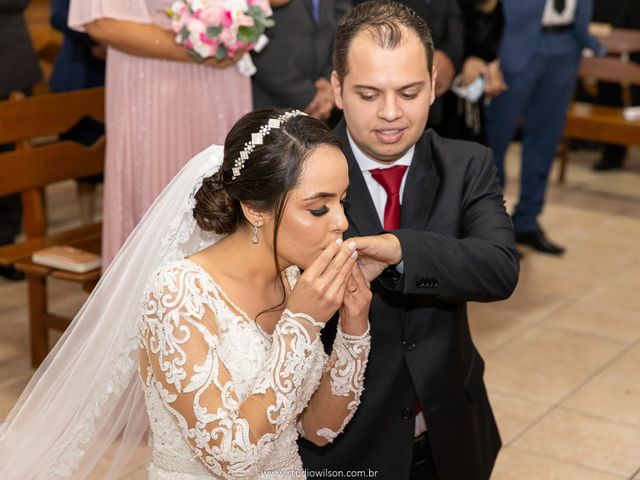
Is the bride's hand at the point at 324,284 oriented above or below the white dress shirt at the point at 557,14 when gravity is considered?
below

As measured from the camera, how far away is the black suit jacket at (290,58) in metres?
4.51

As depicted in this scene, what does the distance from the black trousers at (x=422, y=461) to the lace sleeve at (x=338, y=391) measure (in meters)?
0.24

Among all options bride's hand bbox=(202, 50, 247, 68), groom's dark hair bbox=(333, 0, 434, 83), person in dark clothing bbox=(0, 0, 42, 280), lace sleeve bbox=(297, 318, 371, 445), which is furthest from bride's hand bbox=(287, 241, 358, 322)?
person in dark clothing bbox=(0, 0, 42, 280)

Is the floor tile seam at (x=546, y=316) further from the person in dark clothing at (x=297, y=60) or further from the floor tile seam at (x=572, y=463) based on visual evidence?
the person in dark clothing at (x=297, y=60)

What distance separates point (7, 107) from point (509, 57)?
309 centimetres

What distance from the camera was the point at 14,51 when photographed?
17.9 feet

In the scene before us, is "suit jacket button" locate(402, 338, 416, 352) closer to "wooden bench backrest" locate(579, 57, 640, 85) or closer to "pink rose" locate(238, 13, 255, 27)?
"pink rose" locate(238, 13, 255, 27)

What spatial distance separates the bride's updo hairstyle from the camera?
227 centimetres

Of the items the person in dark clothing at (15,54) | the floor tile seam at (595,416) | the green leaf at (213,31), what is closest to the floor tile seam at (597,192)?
the floor tile seam at (595,416)

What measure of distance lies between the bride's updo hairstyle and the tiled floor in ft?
2.74

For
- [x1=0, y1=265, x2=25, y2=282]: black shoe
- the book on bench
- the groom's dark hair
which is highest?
the groom's dark hair

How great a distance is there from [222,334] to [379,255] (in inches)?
15.6

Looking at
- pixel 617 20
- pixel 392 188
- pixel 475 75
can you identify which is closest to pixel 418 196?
pixel 392 188

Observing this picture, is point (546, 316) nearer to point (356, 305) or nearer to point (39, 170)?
point (39, 170)
